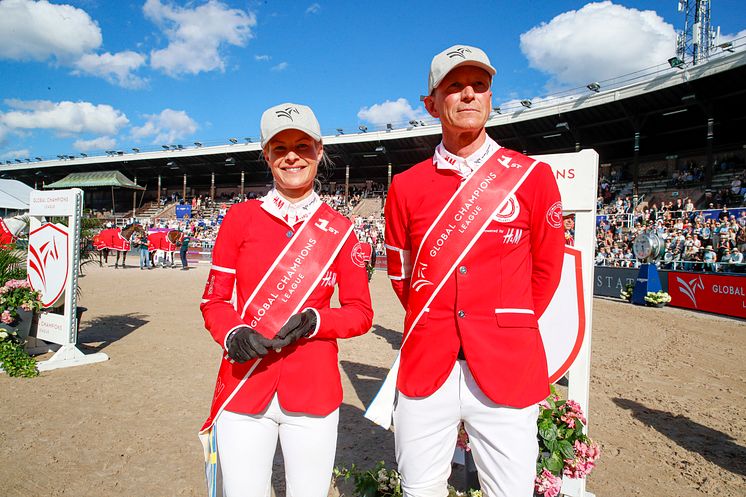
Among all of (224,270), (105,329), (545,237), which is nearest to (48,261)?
(105,329)

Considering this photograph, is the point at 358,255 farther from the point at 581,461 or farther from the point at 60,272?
the point at 60,272

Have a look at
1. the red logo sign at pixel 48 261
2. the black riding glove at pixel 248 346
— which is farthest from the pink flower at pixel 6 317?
the black riding glove at pixel 248 346

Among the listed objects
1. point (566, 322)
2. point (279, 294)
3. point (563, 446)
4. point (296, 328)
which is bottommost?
point (563, 446)

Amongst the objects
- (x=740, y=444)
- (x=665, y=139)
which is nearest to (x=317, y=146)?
(x=740, y=444)

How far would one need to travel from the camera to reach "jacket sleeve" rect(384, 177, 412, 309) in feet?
6.09

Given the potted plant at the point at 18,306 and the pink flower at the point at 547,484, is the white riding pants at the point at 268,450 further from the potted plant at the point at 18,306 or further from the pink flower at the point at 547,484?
the potted plant at the point at 18,306

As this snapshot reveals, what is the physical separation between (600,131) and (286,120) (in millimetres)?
26865

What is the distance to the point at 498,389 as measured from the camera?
1.51 metres

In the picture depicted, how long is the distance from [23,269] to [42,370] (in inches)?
59.4

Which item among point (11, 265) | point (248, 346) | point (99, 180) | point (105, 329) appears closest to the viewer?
point (248, 346)

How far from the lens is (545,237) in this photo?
1.70m

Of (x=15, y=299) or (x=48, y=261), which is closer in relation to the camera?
(x=15, y=299)

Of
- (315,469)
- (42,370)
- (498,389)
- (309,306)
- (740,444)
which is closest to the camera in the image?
(498,389)

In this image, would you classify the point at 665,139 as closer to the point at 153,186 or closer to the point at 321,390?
the point at 321,390
